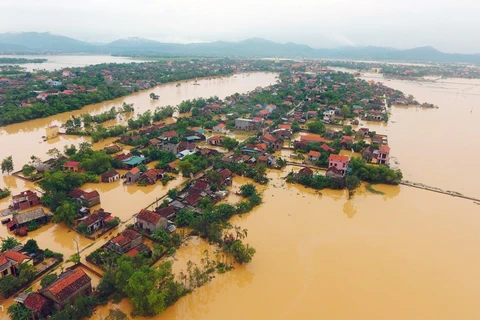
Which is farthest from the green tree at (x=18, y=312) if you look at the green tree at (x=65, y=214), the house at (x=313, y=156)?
the house at (x=313, y=156)

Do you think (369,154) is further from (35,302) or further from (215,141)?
(35,302)

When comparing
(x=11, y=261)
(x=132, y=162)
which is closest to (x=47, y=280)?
(x=11, y=261)

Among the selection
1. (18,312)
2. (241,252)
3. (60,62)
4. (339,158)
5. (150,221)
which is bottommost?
(18,312)

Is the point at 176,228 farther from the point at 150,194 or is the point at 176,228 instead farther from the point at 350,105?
the point at 350,105

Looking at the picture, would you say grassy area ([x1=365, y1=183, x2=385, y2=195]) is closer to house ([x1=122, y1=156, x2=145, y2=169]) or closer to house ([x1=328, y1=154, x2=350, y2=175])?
house ([x1=328, y1=154, x2=350, y2=175])

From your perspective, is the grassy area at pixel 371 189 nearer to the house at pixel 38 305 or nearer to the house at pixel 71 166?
the house at pixel 38 305

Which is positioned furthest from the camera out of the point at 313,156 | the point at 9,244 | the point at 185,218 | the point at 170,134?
the point at 170,134

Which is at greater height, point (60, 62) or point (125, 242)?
point (60, 62)
